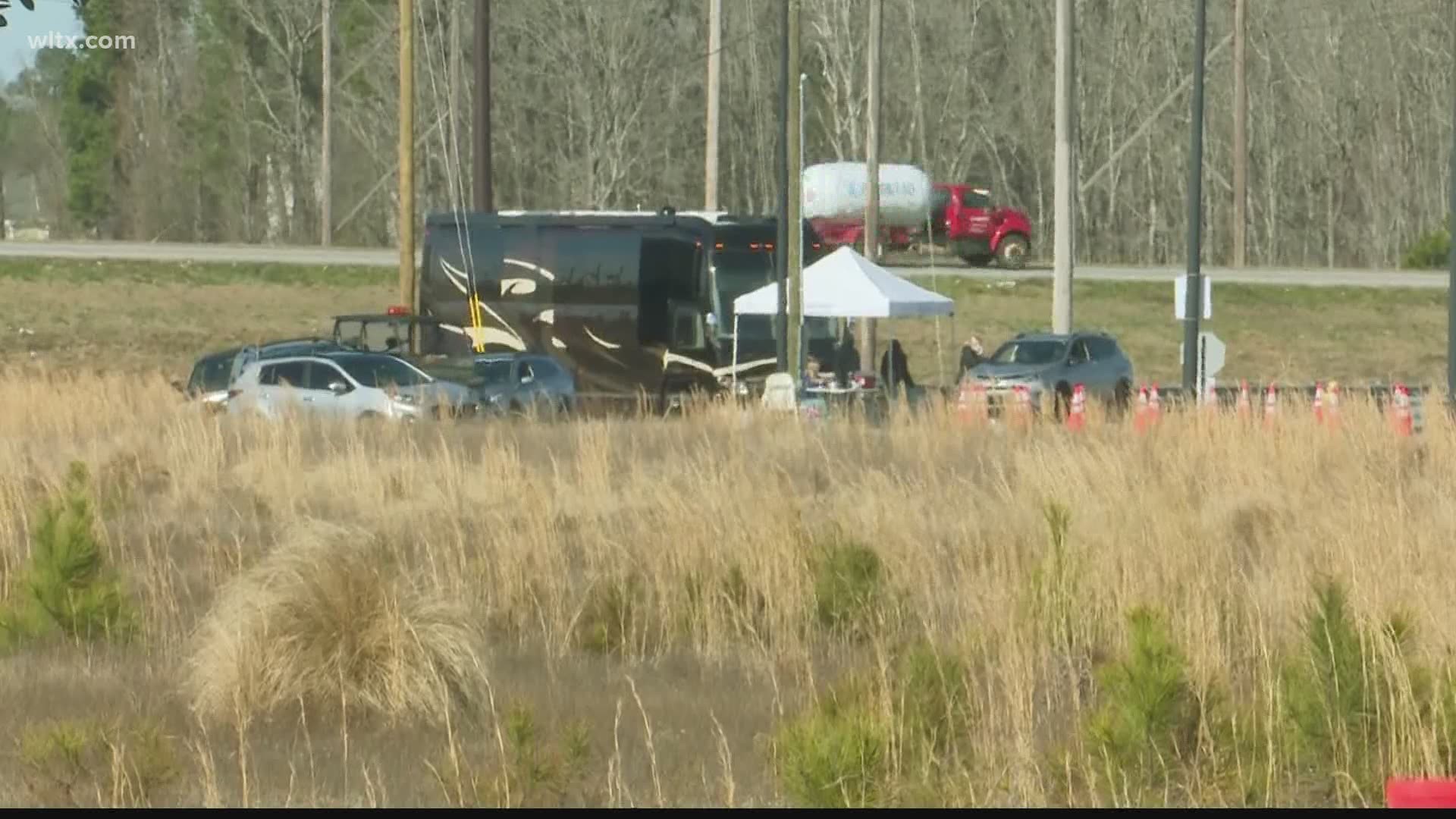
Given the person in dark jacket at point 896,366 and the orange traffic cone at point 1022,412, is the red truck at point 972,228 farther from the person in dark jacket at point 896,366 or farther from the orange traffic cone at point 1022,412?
the orange traffic cone at point 1022,412

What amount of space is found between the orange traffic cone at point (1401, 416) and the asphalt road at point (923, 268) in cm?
2892

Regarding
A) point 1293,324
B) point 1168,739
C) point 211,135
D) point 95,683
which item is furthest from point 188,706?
point 211,135

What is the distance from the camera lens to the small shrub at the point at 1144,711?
8969mm

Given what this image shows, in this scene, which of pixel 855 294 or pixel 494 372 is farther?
pixel 855 294

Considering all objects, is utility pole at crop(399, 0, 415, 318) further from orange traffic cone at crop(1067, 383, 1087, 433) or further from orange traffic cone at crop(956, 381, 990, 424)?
orange traffic cone at crop(1067, 383, 1087, 433)

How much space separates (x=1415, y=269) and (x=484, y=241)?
99.8 feet

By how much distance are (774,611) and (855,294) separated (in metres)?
20.6

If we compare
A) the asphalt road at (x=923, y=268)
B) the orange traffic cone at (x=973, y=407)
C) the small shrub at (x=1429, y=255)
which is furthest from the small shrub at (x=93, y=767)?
the small shrub at (x=1429, y=255)

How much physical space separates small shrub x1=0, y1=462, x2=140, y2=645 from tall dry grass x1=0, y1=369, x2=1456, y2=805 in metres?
0.23

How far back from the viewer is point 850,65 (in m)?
74.4

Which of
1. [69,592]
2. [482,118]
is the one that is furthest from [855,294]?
[69,592]

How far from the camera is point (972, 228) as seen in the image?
59844 millimetres

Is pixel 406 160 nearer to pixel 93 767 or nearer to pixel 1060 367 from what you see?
pixel 1060 367

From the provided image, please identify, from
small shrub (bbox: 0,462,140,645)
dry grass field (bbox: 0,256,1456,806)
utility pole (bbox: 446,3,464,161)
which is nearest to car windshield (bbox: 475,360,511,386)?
utility pole (bbox: 446,3,464,161)
